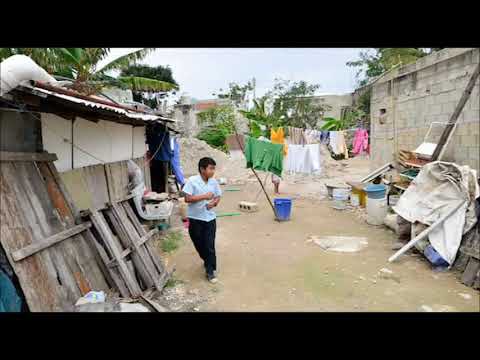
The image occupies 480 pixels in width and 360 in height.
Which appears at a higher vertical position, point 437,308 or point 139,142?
point 139,142

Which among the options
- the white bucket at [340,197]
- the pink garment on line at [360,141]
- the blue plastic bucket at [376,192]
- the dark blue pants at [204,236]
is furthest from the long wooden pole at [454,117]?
the pink garment on line at [360,141]

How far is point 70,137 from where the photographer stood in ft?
15.0

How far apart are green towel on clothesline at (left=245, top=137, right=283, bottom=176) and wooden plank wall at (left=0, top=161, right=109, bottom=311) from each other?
539 centimetres

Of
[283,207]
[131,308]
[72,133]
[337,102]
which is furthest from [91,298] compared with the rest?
[337,102]

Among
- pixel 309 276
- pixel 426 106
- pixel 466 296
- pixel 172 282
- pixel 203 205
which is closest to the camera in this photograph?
pixel 466 296

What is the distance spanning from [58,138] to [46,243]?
66.3 inches

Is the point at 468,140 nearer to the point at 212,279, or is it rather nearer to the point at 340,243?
the point at 340,243

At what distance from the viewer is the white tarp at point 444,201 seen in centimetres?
458

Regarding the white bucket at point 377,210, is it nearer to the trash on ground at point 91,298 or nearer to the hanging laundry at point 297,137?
the hanging laundry at point 297,137

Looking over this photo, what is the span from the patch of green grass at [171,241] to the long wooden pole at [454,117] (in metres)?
5.00

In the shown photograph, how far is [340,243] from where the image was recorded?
5.90 m

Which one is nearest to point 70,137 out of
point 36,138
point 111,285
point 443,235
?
point 36,138
